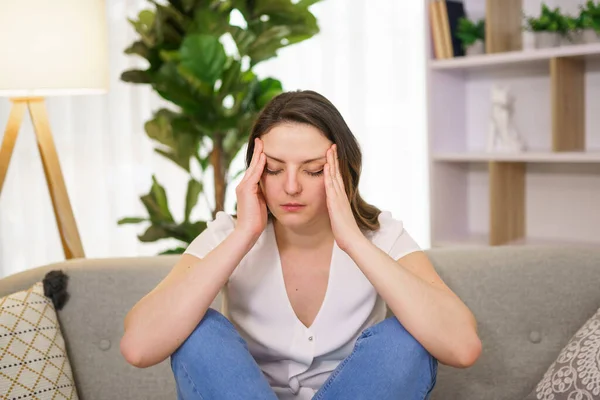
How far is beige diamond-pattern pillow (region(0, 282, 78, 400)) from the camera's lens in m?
1.68

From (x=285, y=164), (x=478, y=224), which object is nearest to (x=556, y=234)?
(x=478, y=224)

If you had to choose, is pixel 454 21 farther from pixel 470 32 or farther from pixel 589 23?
pixel 589 23

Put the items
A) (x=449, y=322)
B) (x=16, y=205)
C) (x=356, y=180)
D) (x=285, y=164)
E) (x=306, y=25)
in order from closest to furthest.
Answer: (x=449, y=322) → (x=285, y=164) → (x=356, y=180) → (x=306, y=25) → (x=16, y=205)

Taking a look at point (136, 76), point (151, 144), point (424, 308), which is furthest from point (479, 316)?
point (151, 144)

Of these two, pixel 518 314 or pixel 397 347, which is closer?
pixel 397 347

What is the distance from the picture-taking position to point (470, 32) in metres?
3.00

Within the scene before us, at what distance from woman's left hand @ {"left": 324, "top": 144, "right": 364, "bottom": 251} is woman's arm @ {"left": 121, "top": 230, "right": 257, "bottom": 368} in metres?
0.18

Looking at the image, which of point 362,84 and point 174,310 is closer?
point 174,310

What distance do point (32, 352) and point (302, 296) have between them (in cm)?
60

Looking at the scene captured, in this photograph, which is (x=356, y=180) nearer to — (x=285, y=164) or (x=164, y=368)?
(x=285, y=164)

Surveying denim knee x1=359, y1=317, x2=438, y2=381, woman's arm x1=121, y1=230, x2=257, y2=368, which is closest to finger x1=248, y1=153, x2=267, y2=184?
woman's arm x1=121, y1=230, x2=257, y2=368

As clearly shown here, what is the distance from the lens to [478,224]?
3309 millimetres

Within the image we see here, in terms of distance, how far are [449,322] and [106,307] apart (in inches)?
33.2

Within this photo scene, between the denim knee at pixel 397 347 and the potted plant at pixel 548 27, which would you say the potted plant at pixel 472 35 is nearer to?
the potted plant at pixel 548 27
